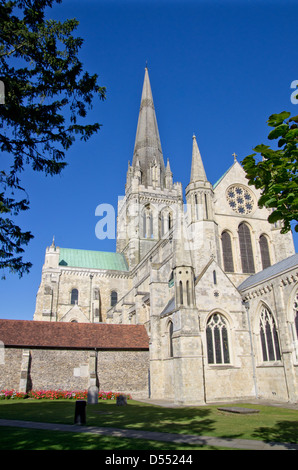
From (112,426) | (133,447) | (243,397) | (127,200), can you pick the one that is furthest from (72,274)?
(133,447)

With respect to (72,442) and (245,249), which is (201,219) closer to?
(245,249)

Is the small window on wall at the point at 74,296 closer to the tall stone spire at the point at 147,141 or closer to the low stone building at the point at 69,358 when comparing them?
the low stone building at the point at 69,358

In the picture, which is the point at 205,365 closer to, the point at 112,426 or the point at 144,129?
the point at 112,426

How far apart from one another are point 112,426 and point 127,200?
153 feet

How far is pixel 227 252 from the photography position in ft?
90.1

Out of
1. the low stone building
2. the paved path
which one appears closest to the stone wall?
the low stone building

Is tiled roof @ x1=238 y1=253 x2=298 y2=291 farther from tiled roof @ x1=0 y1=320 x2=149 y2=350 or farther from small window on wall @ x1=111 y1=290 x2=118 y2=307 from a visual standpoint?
small window on wall @ x1=111 y1=290 x2=118 y2=307

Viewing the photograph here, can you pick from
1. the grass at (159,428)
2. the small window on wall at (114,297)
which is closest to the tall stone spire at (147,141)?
the small window on wall at (114,297)

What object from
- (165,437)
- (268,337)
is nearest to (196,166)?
(268,337)

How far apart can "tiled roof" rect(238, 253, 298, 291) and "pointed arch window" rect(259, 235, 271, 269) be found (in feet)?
7.34

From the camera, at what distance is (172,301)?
26500mm

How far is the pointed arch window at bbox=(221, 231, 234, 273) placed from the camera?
89.0ft
